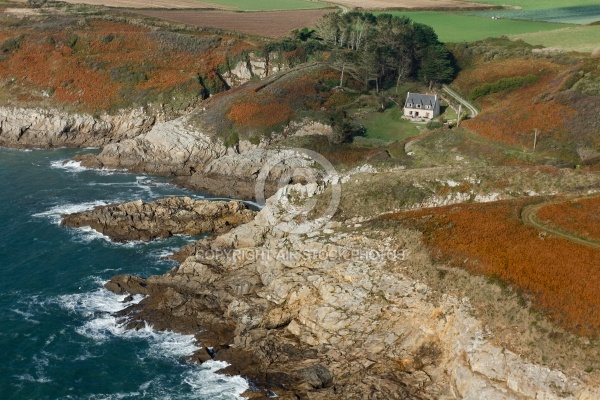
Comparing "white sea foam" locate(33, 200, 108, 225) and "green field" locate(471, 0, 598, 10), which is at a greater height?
"green field" locate(471, 0, 598, 10)

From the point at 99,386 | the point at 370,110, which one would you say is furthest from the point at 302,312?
the point at 370,110

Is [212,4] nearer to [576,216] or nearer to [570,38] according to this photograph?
[570,38]

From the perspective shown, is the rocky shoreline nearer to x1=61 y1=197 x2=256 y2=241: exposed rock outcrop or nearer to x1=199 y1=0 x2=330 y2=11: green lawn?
x1=61 y1=197 x2=256 y2=241: exposed rock outcrop

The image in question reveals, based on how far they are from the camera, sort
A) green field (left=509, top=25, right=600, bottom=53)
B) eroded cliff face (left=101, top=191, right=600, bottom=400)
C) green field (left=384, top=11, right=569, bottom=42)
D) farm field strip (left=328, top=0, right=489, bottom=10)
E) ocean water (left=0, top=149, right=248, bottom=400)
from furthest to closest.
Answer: farm field strip (left=328, top=0, right=489, bottom=10) → green field (left=384, top=11, right=569, bottom=42) → green field (left=509, top=25, right=600, bottom=53) → ocean water (left=0, top=149, right=248, bottom=400) → eroded cliff face (left=101, top=191, right=600, bottom=400)

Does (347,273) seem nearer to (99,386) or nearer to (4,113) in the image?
(99,386)

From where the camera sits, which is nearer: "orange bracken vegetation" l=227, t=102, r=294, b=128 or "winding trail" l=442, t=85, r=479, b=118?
"orange bracken vegetation" l=227, t=102, r=294, b=128

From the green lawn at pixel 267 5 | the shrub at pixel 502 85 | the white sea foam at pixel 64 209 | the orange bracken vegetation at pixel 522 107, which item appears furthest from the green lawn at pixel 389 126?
the green lawn at pixel 267 5

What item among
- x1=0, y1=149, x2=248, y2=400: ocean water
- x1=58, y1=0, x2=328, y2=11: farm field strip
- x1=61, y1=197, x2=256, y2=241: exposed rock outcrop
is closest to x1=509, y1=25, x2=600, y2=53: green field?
x1=58, y1=0, x2=328, y2=11: farm field strip

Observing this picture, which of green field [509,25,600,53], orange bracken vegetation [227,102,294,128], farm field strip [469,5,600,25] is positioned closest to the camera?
orange bracken vegetation [227,102,294,128]
